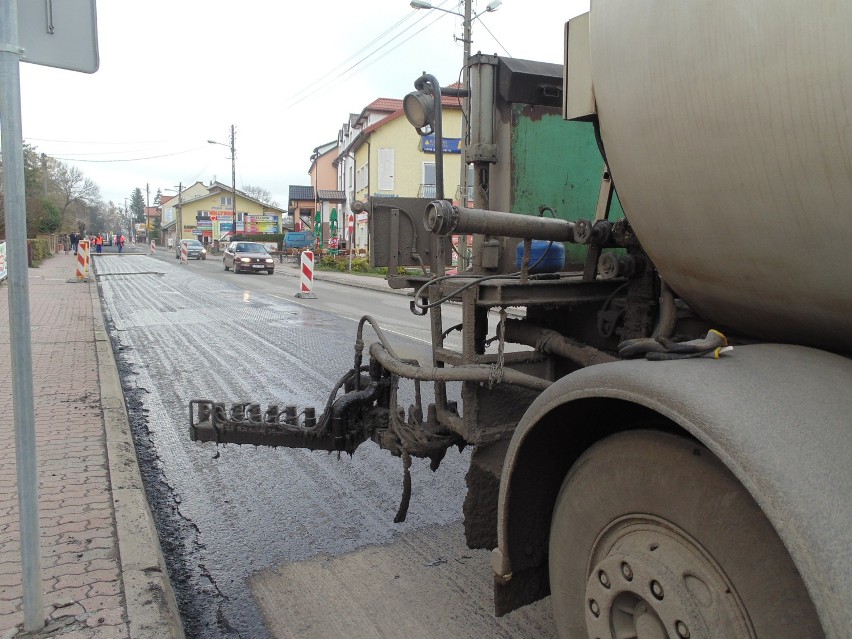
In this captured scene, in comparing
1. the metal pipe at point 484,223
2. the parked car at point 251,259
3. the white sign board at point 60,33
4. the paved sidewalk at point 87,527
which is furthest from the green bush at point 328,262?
the metal pipe at point 484,223

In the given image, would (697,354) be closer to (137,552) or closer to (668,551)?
(668,551)

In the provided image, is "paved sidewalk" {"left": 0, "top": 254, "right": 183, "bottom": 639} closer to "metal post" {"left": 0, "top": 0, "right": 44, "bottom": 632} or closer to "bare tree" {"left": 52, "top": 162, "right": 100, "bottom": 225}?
"metal post" {"left": 0, "top": 0, "right": 44, "bottom": 632}

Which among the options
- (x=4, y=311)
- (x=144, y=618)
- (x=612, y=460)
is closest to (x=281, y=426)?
(x=144, y=618)

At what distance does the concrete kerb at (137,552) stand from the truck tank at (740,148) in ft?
8.08

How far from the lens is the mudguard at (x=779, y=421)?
122cm

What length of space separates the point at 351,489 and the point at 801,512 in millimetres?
3677

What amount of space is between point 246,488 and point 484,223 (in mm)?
3119

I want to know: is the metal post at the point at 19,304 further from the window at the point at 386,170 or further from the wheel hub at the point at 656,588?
the window at the point at 386,170

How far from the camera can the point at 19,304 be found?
8.18 feet

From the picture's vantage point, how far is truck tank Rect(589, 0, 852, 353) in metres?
1.42

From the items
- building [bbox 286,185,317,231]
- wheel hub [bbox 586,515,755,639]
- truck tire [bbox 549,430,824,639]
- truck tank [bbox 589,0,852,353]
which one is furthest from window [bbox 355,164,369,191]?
wheel hub [bbox 586,515,755,639]

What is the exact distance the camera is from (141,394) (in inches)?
291

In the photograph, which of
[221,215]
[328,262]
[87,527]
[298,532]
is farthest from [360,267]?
[221,215]

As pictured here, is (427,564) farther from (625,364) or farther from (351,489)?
(625,364)
